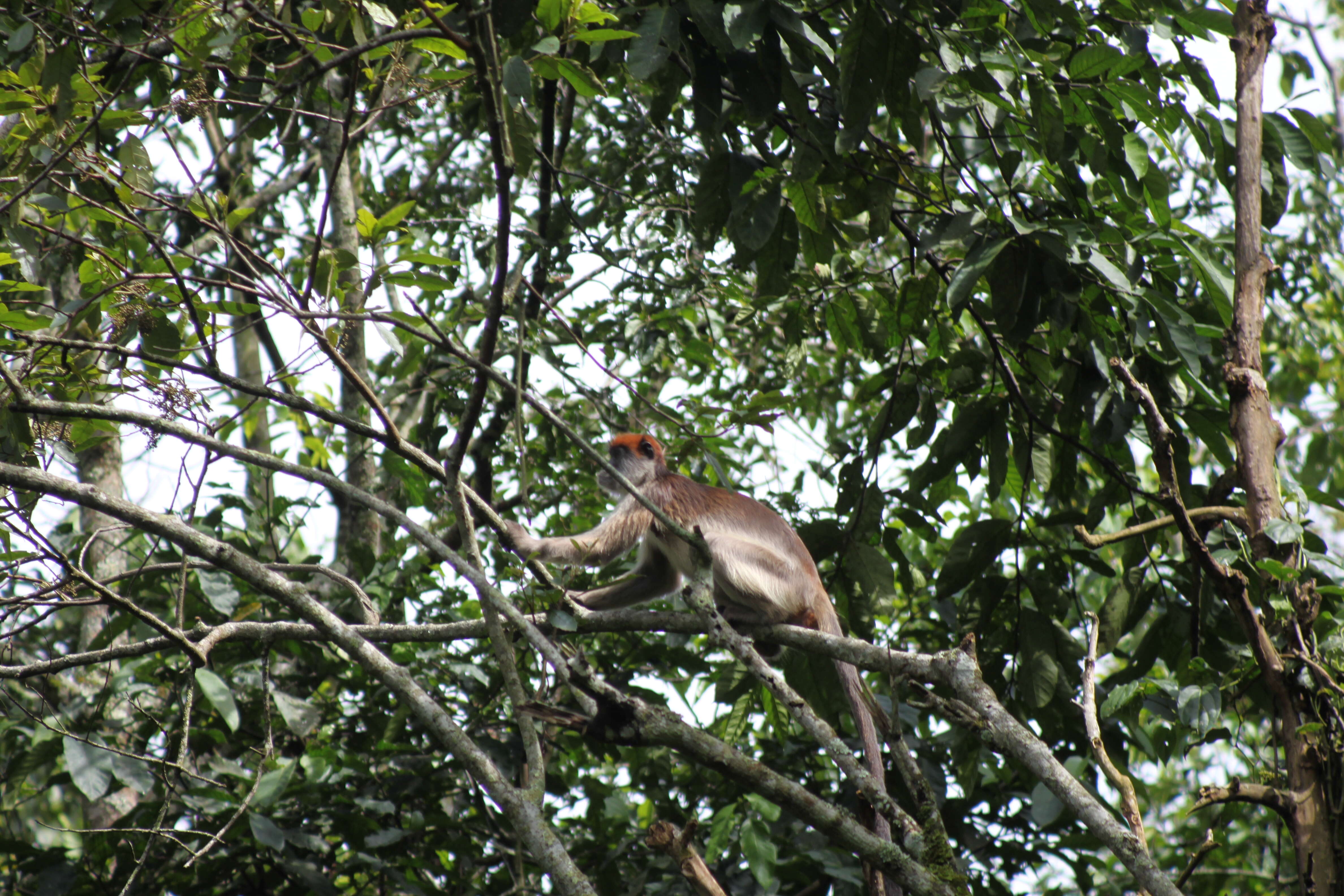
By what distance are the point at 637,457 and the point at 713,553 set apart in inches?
59.9

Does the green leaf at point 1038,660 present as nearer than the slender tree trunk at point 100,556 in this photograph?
Yes

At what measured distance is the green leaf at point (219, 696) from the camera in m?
3.77

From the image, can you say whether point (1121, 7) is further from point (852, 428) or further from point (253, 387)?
point (852, 428)

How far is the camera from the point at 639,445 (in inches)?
236

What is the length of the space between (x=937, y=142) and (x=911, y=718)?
8.28 ft

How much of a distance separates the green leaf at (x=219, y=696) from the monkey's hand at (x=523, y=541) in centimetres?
119

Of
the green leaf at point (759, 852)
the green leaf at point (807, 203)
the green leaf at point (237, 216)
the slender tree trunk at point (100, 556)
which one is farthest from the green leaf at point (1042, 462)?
the slender tree trunk at point (100, 556)

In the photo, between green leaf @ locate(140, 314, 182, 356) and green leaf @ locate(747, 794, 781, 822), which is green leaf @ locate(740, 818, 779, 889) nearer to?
green leaf @ locate(747, 794, 781, 822)

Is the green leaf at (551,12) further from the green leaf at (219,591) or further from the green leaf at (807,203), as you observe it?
the green leaf at (219,591)

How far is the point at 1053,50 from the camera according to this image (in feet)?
12.2

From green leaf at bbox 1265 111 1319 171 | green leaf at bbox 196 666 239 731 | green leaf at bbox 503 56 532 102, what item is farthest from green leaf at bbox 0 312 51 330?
green leaf at bbox 1265 111 1319 171

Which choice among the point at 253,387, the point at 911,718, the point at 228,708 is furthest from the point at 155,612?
the point at 911,718

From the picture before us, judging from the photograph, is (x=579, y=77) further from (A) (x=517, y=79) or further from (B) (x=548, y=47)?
(A) (x=517, y=79)

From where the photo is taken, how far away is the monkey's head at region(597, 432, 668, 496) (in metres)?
5.94
